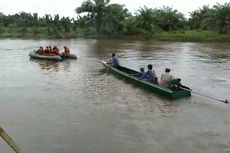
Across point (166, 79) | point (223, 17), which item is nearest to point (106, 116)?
point (166, 79)

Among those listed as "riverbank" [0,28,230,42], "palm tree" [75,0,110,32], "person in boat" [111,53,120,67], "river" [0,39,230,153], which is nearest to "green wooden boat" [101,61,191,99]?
"river" [0,39,230,153]

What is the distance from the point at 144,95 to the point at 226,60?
16259 millimetres

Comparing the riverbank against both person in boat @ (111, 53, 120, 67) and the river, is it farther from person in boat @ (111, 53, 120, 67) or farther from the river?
person in boat @ (111, 53, 120, 67)

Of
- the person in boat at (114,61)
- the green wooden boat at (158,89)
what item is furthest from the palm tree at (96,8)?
the green wooden boat at (158,89)

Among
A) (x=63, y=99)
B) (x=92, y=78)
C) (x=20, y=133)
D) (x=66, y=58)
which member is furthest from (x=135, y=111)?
(x=66, y=58)

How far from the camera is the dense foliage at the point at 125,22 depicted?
55.8 m

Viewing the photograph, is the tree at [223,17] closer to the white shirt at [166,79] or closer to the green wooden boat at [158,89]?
the green wooden boat at [158,89]

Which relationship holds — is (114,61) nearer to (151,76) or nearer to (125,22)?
(151,76)

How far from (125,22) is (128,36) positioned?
229 centimetres

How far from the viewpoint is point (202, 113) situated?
1330 centimetres

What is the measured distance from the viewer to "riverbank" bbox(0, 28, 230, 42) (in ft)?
178

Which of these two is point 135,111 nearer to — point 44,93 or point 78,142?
point 78,142

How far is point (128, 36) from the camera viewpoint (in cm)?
6019

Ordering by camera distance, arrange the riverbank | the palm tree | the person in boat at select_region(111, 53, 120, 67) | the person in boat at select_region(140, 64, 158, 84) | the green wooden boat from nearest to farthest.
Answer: the green wooden boat → the person in boat at select_region(140, 64, 158, 84) → the person in boat at select_region(111, 53, 120, 67) → the riverbank → the palm tree
